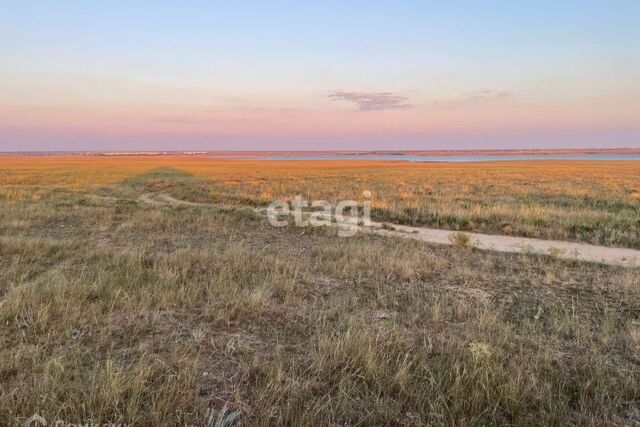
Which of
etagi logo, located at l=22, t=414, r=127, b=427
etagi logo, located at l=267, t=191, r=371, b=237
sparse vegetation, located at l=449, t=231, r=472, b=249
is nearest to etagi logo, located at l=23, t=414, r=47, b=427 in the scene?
etagi logo, located at l=22, t=414, r=127, b=427

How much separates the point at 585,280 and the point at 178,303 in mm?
9356

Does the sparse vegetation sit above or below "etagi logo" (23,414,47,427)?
below

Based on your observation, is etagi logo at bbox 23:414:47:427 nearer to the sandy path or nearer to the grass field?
the grass field

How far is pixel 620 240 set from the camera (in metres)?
15.1

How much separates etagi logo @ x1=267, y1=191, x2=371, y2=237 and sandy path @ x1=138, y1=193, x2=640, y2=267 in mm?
1158

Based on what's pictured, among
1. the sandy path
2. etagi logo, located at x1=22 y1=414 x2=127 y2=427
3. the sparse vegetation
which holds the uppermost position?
etagi logo, located at x1=22 y1=414 x2=127 y2=427

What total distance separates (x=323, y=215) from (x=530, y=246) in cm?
1029

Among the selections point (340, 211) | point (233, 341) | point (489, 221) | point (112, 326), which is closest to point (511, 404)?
point (233, 341)

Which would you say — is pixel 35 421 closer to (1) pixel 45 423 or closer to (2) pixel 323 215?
(1) pixel 45 423

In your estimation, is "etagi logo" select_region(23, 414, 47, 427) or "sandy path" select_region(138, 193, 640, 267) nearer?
"etagi logo" select_region(23, 414, 47, 427)

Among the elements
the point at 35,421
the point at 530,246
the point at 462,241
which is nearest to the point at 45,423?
the point at 35,421

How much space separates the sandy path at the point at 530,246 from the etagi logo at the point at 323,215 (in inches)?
45.6

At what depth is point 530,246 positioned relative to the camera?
13.9 meters

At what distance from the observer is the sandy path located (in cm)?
1255
